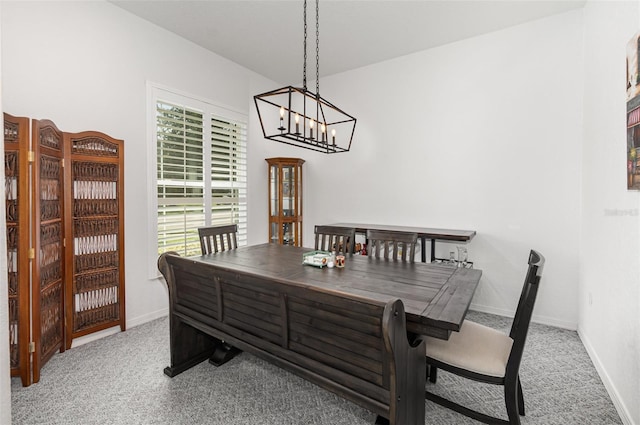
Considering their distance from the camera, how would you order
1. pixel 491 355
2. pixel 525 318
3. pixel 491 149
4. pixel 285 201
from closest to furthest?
pixel 525 318 < pixel 491 355 < pixel 491 149 < pixel 285 201

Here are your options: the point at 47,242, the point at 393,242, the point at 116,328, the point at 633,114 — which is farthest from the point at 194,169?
the point at 633,114

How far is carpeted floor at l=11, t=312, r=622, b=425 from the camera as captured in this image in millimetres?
1948

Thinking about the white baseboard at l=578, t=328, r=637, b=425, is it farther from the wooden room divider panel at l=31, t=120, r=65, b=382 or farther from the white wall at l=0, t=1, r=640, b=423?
the wooden room divider panel at l=31, t=120, r=65, b=382

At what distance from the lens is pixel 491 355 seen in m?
1.74

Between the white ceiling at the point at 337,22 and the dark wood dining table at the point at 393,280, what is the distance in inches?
98.6

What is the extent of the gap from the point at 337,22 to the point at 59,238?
348 cm

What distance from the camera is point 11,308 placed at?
2.24 meters

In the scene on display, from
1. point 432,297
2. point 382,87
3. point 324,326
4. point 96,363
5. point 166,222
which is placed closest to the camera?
point 324,326

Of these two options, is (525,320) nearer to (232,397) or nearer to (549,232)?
(232,397)

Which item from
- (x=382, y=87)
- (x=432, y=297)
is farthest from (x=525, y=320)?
Answer: (x=382, y=87)

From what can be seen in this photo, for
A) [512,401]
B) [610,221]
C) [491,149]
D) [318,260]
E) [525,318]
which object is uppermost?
[491,149]

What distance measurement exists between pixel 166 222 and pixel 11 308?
1.56 metres

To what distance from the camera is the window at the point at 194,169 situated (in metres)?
3.58

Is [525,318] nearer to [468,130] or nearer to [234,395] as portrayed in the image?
[234,395]
